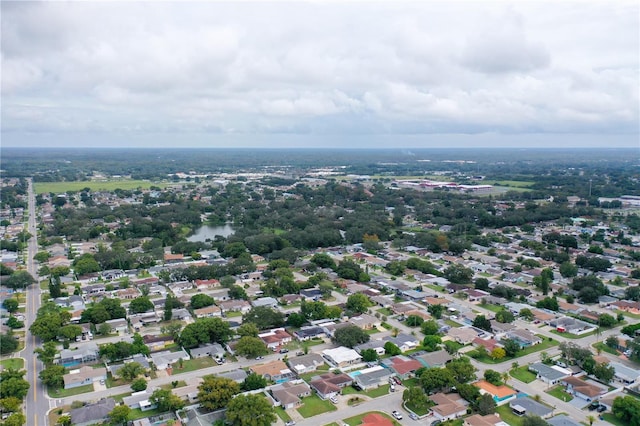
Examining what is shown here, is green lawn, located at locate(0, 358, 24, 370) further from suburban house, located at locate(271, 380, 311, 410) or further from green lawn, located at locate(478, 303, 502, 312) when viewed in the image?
green lawn, located at locate(478, 303, 502, 312)

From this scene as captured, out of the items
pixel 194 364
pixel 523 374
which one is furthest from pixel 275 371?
pixel 523 374

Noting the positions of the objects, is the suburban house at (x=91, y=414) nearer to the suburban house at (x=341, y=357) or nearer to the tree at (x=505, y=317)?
the suburban house at (x=341, y=357)

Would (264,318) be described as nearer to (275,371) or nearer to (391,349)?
(275,371)

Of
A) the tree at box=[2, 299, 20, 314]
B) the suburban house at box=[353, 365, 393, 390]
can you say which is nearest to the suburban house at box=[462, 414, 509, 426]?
the suburban house at box=[353, 365, 393, 390]

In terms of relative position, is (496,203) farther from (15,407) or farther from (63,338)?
(15,407)

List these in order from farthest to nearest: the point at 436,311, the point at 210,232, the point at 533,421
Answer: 1. the point at 210,232
2. the point at 436,311
3. the point at 533,421

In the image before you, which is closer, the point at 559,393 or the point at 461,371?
the point at 461,371

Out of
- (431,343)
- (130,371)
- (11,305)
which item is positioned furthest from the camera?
(11,305)

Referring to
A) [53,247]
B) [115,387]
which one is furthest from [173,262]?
[115,387]
